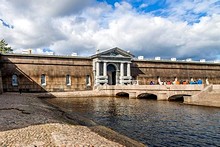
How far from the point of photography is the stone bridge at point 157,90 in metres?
30.2

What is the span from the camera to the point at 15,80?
4534 cm

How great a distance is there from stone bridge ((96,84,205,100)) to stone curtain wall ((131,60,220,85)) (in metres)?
13.2

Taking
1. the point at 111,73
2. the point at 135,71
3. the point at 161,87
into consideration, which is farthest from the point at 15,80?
the point at 161,87

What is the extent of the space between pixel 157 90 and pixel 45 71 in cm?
2657

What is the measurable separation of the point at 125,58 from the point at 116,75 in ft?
16.4

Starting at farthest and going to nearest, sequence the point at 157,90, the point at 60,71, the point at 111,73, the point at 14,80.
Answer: the point at 111,73 → the point at 60,71 → the point at 14,80 → the point at 157,90

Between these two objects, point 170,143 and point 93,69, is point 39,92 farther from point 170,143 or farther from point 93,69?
point 170,143

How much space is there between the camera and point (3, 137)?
927 centimetres

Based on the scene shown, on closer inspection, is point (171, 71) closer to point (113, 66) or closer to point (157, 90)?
point (113, 66)

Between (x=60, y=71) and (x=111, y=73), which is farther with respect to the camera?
(x=111, y=73)

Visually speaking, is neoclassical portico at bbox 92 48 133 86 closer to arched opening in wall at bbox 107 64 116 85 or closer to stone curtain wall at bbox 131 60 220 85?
arched opening in wall at bbox 107 64 116 85

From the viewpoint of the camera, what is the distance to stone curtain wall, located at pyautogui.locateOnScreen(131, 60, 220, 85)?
59.2 meters

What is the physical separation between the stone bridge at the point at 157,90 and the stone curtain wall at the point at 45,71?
722 centimetres

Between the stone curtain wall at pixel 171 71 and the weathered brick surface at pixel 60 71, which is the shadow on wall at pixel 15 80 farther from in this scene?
the stone curtain wall at pixel 171 71
